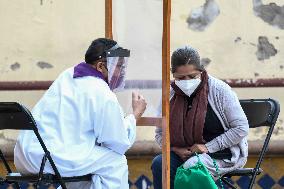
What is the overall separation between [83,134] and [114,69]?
49 centimetres

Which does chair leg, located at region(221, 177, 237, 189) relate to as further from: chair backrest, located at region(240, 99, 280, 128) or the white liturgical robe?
the white liturgical robe

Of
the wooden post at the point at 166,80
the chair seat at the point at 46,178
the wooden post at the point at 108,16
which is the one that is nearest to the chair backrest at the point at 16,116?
the chair seat at the point at 46,178

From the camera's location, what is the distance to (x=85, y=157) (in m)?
6.41

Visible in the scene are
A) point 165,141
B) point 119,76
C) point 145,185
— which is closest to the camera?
point 165,141

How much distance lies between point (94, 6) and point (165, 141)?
2.88 metres

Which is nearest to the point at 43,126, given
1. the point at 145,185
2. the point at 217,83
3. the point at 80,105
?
the point at 80,105

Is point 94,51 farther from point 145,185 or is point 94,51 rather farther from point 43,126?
point 145,185

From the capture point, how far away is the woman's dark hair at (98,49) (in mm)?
6633

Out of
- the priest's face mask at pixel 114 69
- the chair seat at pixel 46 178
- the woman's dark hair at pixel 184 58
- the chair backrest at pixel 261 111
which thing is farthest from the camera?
the chair backrest at pixel 261 111

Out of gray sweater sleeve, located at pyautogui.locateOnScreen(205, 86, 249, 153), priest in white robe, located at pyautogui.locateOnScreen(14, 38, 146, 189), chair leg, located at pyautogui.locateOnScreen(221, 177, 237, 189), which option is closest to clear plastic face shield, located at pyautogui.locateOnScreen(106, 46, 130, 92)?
priest in white robe, located at pyautogui.locateOnScreen(14, 38, 146, 189)

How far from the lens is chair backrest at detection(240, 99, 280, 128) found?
7.09m

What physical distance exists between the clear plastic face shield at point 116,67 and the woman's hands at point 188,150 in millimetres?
660

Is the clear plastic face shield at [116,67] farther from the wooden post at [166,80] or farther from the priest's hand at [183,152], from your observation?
the priest's hand at [183,152]

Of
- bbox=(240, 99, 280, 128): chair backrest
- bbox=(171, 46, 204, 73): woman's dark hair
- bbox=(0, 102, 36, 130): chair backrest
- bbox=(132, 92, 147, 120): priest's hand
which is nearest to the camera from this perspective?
bbox=(0, 102, 36, 130): chair backrest
